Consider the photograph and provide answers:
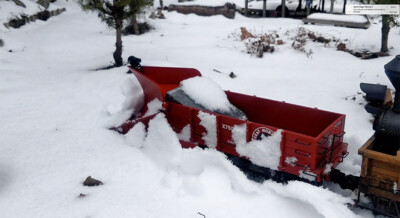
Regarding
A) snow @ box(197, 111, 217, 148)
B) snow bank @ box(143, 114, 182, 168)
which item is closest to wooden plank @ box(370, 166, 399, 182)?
snow @ box(197, 111, 217, 148)

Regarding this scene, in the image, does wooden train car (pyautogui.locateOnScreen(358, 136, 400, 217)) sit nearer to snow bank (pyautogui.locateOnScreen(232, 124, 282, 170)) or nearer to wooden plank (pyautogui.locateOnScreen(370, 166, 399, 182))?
wooden plank (pyautogui.locateOnScreen(370, 166, 399, 182))

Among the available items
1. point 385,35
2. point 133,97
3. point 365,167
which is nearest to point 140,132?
point 133,97

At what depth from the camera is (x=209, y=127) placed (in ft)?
21.8

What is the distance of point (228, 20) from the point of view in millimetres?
22000

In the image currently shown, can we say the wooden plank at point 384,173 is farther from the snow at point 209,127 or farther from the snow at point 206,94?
the snow at point 206,94

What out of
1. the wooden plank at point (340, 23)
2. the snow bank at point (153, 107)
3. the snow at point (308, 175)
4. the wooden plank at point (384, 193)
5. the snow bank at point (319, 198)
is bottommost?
the snow bank at point (319, 198)

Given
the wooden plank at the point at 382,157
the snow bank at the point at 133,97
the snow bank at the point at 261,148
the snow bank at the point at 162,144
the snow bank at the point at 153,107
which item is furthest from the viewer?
the snow bank at the point at 133,97

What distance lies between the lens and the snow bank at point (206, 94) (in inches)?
276

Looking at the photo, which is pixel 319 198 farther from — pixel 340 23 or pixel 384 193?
pixel 340 23

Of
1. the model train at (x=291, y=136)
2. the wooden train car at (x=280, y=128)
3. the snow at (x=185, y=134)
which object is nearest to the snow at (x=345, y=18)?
the model train at (x=291, y=136)

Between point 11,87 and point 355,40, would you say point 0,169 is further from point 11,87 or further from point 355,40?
point 355,40

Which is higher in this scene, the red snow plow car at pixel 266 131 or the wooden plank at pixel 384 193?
the red snow plow car at pixel 266 131

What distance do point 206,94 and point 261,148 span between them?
1.76 metres

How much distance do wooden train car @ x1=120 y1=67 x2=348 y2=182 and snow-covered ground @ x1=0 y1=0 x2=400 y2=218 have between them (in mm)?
321
